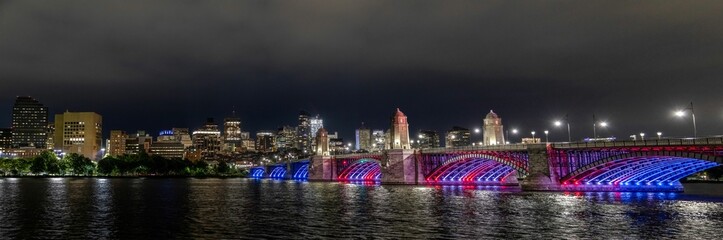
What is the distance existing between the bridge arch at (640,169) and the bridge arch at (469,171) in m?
31.9

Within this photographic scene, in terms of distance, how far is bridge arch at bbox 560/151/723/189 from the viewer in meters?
81.2

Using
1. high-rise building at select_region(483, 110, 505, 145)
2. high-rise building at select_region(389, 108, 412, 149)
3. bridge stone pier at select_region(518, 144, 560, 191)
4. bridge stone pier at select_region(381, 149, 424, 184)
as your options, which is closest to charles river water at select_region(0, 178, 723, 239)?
bridge stone pier at select_region(518, 144, 560, 191)

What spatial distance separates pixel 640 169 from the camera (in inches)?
3622

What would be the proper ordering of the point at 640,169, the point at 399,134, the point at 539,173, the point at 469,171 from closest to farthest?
the point at 640,169 < the point at 539,173 < the point at 469,171 < the point at 399,134

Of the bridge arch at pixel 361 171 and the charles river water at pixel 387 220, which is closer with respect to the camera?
the charles river water at pixel 387 220

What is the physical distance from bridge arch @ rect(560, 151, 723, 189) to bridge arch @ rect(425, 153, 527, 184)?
3191 centimetres

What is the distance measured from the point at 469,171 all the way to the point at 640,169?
171 feet

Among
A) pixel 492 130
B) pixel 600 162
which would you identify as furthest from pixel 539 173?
pixel 492 130

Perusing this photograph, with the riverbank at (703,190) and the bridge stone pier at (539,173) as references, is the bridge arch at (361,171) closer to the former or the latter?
the bridge stone pier at (539,173)

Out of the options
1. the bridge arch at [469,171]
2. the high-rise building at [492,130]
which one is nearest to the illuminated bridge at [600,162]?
the bridge arch at [469,171]

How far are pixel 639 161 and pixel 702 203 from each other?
16486 mm

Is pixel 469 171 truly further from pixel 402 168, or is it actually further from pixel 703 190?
pixel 703 190

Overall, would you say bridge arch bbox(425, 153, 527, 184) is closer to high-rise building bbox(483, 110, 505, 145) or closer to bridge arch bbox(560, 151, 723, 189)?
high-rise building bbox(483, 110, 505, 145)

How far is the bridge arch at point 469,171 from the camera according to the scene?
131000mm
